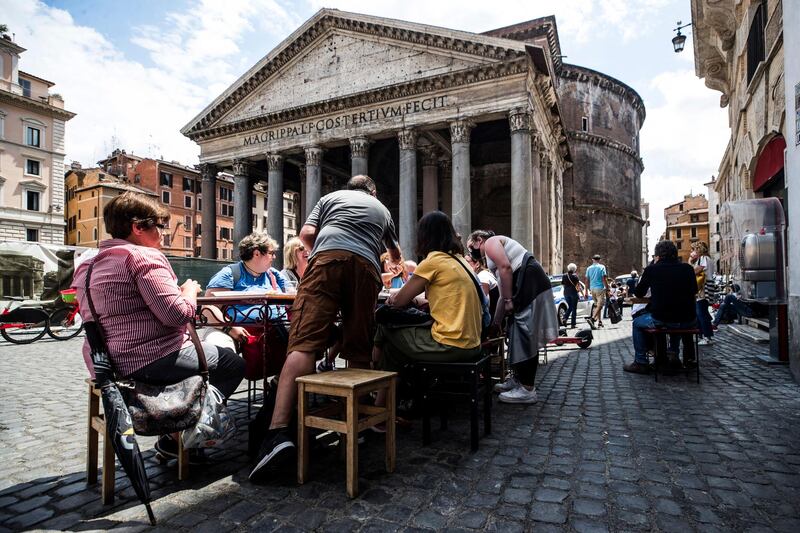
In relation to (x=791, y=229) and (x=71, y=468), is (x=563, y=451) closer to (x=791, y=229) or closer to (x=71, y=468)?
(x=71, y=468)

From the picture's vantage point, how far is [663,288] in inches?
225

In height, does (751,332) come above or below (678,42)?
below

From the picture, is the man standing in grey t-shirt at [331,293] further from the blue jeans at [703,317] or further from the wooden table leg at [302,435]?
the blue jeans at [703,317]

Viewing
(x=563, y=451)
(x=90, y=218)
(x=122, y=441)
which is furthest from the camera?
(x=90, y=218)

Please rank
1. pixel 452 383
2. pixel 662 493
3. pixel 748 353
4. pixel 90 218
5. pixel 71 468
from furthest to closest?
pixel 90 218 → pixel 748 353 → pixel 452 383 → pixel 71 468 → pixel 662 493

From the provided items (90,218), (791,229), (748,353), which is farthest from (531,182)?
(90,218)

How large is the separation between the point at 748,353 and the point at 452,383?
251 inches

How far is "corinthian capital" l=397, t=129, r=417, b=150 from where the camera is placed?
19828 mm

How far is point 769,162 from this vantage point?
8.21 m

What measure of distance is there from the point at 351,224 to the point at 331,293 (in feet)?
1.64

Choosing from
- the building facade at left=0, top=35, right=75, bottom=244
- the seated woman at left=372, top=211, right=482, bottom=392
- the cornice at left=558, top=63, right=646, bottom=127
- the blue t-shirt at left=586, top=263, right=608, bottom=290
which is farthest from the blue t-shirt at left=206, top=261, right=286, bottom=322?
the building facade at left=0, top=35, right=75, bottom=244

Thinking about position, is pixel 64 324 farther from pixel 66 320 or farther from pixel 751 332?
pixel 751 332

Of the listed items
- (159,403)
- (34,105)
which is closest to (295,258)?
(159,403)

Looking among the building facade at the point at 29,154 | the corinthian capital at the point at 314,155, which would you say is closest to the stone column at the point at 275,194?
the corinthian capital at the point at 314,155
